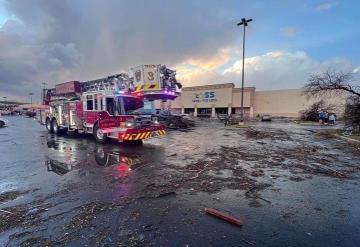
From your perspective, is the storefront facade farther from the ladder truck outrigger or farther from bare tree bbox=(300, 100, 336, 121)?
the ladder truck outrigger

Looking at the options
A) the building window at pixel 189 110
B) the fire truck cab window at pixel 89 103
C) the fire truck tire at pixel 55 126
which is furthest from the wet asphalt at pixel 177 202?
the building window at pixel 189 110

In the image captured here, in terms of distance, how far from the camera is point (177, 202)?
5160 millimetres

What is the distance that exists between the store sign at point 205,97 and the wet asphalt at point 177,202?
76127mm

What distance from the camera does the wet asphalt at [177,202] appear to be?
149 inches

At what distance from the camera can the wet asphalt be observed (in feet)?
12.5

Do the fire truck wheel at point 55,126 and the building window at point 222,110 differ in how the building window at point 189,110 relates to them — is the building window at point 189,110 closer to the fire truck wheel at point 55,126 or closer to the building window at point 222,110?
the building window at point 222,110

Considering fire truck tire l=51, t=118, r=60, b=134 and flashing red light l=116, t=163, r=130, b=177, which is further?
fire truck tire l=51, t=118, r=60, b=134

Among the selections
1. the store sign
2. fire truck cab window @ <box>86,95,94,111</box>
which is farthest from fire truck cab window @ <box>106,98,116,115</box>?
the store sign

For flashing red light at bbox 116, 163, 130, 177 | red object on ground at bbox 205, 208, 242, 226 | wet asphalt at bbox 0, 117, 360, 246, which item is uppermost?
red object on ground at bbox 205, 208, 242, 226

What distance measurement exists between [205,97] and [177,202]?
82243mm

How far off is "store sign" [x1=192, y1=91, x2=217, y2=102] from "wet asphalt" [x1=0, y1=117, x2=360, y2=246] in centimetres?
7613

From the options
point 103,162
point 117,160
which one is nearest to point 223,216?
point 103,162

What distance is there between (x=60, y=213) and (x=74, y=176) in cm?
269

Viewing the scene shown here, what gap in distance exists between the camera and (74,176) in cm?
728
